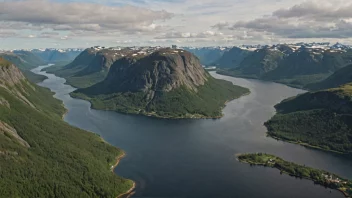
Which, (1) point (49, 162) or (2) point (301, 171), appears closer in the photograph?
(1) point (49, 162)

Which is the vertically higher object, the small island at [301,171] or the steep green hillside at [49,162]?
the steep green hillside at [49,162]

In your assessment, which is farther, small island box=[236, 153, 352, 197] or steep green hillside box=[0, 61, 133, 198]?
small island box=[236, 153, 352, 197]

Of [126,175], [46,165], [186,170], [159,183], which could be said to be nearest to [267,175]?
[186,170]

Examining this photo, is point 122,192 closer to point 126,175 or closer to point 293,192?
point 126,175

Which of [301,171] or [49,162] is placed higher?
[49,162]

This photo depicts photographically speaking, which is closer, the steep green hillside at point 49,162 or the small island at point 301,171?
the steep green hillside at point 49,162
